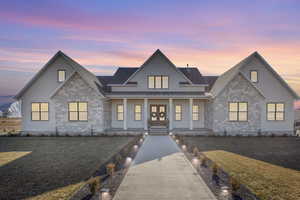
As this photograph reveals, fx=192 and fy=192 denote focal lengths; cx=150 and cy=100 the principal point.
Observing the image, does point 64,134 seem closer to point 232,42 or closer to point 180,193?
point 180,193

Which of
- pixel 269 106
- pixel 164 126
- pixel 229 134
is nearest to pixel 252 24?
pixel 269 106

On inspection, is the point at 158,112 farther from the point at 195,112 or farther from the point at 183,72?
the point at 183,72

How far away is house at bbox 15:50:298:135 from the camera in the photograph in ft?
64.6

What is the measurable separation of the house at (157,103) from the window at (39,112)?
100mm

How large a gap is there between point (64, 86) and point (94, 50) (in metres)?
9.37

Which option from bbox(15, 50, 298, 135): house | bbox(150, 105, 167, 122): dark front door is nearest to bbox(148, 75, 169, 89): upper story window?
bbox(15, 50, 298, 135): house

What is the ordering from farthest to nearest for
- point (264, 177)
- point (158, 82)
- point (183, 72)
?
point (183, 72), point (158, 82), point (264, 177)

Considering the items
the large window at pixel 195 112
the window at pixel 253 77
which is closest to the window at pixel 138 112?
the large window at pixel 195 112

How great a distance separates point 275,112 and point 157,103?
12.7 meters

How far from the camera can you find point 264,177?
7.43 m

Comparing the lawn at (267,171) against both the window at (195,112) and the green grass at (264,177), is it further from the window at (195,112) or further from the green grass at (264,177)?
the window at (195,112)

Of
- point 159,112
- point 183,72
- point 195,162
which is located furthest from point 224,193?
point 183,72

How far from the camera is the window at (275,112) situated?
2044cm

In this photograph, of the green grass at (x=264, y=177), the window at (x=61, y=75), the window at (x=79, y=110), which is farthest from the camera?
the window at (x=61, y=75)
